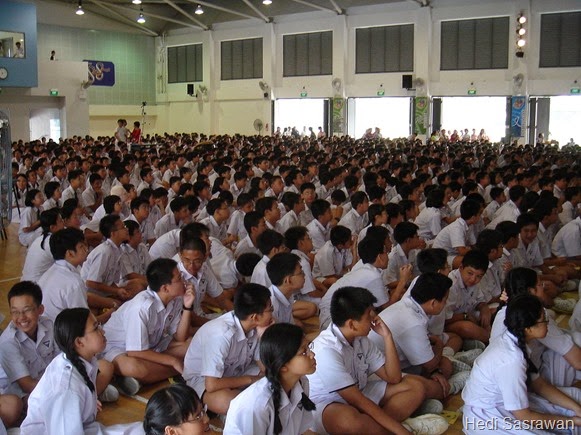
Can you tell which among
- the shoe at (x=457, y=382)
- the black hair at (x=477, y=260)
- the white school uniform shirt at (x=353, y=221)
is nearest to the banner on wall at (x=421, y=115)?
the white school uniform shirt at (x=353, y=221)

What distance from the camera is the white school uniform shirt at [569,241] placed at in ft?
22.6

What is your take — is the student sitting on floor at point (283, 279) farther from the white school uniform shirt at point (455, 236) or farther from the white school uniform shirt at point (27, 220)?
the white school uniform shirt at point (27, 220)

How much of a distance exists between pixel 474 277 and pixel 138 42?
2845cm

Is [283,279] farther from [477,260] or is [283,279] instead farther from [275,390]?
[275,390]

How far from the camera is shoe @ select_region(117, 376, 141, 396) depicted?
4.28 m

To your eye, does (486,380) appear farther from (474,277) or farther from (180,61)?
(180,61)

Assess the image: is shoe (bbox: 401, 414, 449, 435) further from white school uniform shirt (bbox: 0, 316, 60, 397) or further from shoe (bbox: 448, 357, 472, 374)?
white school uniform shirt (bbox: 0, 316, 60, 397)

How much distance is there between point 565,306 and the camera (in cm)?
594

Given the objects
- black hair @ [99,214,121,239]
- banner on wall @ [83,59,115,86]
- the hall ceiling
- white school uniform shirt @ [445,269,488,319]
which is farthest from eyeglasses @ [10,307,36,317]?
banner on wall @ [83,59,115,86]

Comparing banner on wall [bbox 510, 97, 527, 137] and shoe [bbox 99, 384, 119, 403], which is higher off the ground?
banner on wall [bbox 510, 97, 527, 137]

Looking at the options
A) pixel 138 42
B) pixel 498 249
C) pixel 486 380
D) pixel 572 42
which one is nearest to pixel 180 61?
pixel 138 42

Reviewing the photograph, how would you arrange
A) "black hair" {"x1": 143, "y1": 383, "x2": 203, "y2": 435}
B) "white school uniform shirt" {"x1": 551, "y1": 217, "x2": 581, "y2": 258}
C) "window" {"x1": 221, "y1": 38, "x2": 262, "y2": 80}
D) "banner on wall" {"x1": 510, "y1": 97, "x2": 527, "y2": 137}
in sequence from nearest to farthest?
1. "black hair" {"x1": 143, "y1": 383, "x2": 203, "y2": 435}
2. "white school uniform shirt" {"x1": 551, "y1": 217, "x2": 581, "y2": 258}
3. "banner on wall" {"x1": 510, "y1": 97, "x2": 527, "y2": 137}
4. "window" {"x1": 221, "y1": 38, "x2": 262, "y2": 80}

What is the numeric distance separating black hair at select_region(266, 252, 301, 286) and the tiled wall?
26.3 m

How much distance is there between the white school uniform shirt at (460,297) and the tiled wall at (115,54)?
26.2m
